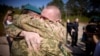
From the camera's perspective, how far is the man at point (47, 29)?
7.71ft

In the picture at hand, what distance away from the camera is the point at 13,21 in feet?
7.92

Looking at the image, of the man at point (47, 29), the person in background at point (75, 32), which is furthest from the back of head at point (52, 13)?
the person in background at point (75, 32)

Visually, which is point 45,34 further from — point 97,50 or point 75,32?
point 97,50

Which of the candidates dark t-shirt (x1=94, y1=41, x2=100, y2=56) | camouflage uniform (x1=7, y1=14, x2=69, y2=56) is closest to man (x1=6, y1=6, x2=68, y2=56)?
camouflage uniform (x1=7, y1=14, x2=69, y2=56)

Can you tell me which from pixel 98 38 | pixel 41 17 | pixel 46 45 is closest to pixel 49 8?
pixel 41 17

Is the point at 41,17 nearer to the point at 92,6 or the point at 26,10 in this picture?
the point at 26,10

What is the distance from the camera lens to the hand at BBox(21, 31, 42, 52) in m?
2.38

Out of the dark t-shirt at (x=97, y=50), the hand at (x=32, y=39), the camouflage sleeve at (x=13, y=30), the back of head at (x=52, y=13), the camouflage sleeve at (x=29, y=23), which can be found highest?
the back of head at (x=52, y=13)

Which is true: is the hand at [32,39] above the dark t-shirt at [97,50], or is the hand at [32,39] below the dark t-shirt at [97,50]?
above

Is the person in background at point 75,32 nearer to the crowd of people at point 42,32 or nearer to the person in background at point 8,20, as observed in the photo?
the crowd of people at point 42,32

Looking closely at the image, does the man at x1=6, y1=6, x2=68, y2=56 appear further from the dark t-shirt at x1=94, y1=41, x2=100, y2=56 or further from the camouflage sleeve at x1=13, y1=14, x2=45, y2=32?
the dark t-shirt at x1=94, y1=41, x2=100, y2=56

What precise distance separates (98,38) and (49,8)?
1.37 feet

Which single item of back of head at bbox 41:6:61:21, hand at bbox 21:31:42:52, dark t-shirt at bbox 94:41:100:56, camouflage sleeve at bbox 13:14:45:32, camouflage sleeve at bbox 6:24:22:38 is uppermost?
back of head at bbox 41:6:61:21

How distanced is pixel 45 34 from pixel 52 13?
0.52ft
